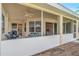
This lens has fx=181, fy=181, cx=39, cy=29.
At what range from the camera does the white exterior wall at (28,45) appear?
647 centimetres

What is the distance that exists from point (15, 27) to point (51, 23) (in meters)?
2.94

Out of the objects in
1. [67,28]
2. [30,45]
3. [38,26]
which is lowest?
[30,45]

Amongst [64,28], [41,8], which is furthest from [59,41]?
[41,8]

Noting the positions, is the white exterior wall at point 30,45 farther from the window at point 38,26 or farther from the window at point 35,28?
the window at point 38,26

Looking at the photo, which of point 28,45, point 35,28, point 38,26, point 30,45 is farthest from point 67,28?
point 28,45

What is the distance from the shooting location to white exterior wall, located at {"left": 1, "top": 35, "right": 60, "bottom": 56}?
647cm

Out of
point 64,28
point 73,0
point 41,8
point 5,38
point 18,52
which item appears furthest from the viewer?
point 64,28

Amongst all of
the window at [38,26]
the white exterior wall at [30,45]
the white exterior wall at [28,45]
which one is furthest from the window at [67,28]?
the window at [38,26]

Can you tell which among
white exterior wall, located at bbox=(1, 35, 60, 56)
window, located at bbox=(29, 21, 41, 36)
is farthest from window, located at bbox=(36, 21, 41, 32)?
white exterior wall, located at bbox=(1, 35, 60, 56)

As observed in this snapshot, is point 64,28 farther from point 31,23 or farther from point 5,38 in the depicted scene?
point 5,38

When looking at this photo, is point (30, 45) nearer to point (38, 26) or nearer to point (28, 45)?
point (28, 45)

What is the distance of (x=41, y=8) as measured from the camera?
28.3 ft

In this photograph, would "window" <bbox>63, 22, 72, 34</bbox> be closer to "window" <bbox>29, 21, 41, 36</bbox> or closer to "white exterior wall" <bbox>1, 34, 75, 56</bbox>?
"white exterior wall" <bbox>1, 34, 75, 56</bbox>

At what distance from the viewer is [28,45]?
771cm
